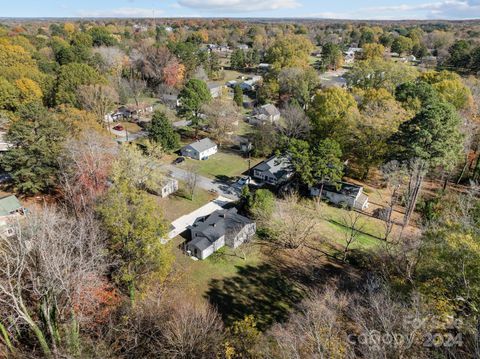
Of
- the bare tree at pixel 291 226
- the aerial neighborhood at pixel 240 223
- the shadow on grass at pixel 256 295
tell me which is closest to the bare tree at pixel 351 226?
the aerial neighborhood at pixel 240 223

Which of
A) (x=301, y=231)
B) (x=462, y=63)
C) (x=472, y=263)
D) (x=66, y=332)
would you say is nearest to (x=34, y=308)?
(x=66, y=332)

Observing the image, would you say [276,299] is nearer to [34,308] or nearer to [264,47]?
[34,308]

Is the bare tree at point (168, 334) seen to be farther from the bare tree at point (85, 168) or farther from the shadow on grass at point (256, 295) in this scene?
the bare tree at point (85, 168)

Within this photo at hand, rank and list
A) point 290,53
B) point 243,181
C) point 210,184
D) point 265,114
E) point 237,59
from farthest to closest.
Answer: point 237,59, point 290,53, point 265,114, point 243,181, point 210,184

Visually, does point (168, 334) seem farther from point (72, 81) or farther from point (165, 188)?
point (72, 81)

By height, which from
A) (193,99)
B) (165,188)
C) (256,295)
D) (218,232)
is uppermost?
(193,99)

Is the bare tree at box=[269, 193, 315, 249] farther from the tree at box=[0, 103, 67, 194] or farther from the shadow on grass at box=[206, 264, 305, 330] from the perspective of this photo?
the tree at box=[0, 103, 67, 194]

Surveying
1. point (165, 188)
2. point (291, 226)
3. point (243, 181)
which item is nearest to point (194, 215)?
point (165, 188)
